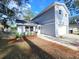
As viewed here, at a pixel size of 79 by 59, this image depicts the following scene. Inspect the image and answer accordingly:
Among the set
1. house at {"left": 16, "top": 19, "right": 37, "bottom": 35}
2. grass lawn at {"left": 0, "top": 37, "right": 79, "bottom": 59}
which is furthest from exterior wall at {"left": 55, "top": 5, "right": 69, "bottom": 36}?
grass lawn at {"left": 0, "top": 37, "right": 79, "bottom": 59}

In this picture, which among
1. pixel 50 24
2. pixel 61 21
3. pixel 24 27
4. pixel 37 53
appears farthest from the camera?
pixel 24 27

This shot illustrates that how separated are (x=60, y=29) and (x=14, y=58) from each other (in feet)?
62.4

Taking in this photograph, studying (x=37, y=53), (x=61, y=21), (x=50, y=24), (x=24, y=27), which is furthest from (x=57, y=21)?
(x=37, y=53)

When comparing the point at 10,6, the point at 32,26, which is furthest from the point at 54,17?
the point at 10,6

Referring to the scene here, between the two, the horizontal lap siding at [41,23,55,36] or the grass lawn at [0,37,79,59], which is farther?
the horizontal lap siding at [41,23,55,36]

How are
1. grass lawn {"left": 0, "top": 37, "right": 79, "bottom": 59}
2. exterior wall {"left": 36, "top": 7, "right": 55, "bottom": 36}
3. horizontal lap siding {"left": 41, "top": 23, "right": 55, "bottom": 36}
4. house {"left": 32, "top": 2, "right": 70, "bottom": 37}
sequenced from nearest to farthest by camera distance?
1. grass lawn {"left": 0, "top": 37, "right": 79, "bottom": 59}
2. house {"left": 32, "top": 2, "right": 70, "bottom": 37}
3. horizontal lap siding {"left": 41, "top": 23, "right": 55, "bottom": 36}
4. exterior wall {"left": 36, "top": 7, "right": 55, "bottom": 36}

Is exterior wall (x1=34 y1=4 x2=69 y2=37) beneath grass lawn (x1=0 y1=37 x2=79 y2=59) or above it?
above

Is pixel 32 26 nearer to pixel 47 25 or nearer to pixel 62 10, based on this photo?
pixel 47 25

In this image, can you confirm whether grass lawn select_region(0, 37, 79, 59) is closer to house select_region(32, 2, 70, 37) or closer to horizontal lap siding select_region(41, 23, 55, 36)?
house select_region(32, 2, 70, 37)

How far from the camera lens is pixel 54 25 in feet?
83.4

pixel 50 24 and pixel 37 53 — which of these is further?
pixel 50 24

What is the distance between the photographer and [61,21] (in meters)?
26.3

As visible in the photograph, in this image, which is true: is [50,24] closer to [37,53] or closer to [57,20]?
A: [57,20]

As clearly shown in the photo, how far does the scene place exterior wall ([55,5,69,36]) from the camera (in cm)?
2538
